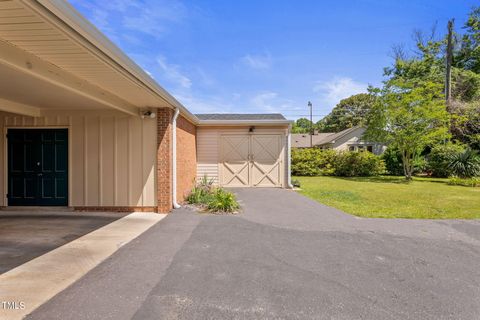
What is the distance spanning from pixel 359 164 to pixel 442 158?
470 centimetres

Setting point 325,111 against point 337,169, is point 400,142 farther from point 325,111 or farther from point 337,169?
point 325,111

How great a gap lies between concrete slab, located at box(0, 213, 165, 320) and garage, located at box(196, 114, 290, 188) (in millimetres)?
6644

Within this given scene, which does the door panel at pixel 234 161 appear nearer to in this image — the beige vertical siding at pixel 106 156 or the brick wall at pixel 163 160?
the brick wall at pixel 163 160

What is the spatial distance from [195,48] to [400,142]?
12.4m

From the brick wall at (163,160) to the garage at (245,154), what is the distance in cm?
484

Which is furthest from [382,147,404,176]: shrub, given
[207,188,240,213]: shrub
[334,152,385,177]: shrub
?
[207,188,240,213]: shrub

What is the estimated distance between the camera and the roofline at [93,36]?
90.1 inches

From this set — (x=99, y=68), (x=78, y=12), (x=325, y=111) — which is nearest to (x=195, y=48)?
(x=99, y=68)

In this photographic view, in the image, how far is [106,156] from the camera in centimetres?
675

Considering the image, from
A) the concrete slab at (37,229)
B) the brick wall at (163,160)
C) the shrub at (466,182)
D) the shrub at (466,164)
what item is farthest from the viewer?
the shrub at (466,164)

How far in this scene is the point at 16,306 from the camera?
97.1 inches

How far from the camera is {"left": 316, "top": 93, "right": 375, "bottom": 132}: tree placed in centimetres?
4131

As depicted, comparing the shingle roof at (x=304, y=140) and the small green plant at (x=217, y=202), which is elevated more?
the shingle roof at (x=304, y=140)

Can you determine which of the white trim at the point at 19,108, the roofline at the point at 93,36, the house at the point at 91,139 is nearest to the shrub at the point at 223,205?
the house at the point at 91,139
